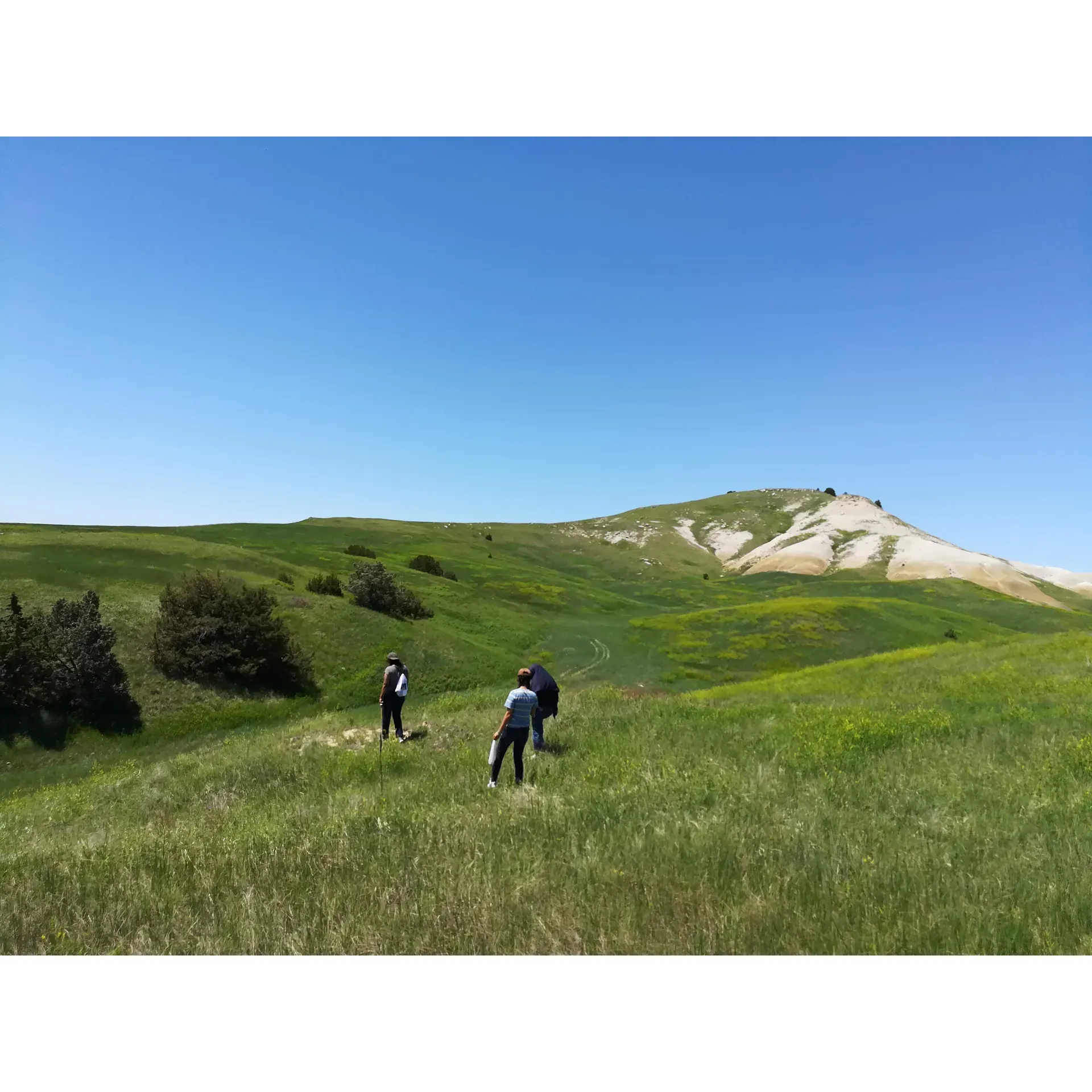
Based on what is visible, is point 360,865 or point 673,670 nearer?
point 360,865

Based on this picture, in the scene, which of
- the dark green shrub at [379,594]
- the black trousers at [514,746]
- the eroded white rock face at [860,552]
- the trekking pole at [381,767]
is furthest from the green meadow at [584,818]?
the eroded white rock face at [860,552]

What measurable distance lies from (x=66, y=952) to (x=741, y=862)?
7649mm

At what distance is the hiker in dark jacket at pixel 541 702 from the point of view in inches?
614

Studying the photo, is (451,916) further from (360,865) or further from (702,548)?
(702,548)

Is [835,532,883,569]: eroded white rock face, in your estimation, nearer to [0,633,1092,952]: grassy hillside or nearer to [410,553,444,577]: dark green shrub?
[410,553,444,577]: dark green shrub

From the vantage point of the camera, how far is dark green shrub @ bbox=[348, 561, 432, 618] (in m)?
46.7

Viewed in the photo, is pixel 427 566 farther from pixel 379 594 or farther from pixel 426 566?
pixel 379 594

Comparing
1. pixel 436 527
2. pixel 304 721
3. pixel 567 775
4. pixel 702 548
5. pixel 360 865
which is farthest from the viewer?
pixel 702 548

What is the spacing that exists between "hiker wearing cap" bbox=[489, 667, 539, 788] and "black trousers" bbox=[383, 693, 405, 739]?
8.02 meters

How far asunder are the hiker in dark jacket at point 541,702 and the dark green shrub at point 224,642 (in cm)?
2252

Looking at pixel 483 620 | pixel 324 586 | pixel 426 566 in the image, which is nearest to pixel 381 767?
pixel 324 586

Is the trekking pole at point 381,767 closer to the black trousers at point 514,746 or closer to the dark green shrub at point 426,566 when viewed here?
the black trousers at point 514,746

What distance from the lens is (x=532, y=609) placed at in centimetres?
7288

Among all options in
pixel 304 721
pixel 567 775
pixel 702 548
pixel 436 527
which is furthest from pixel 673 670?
pixel 702 548
